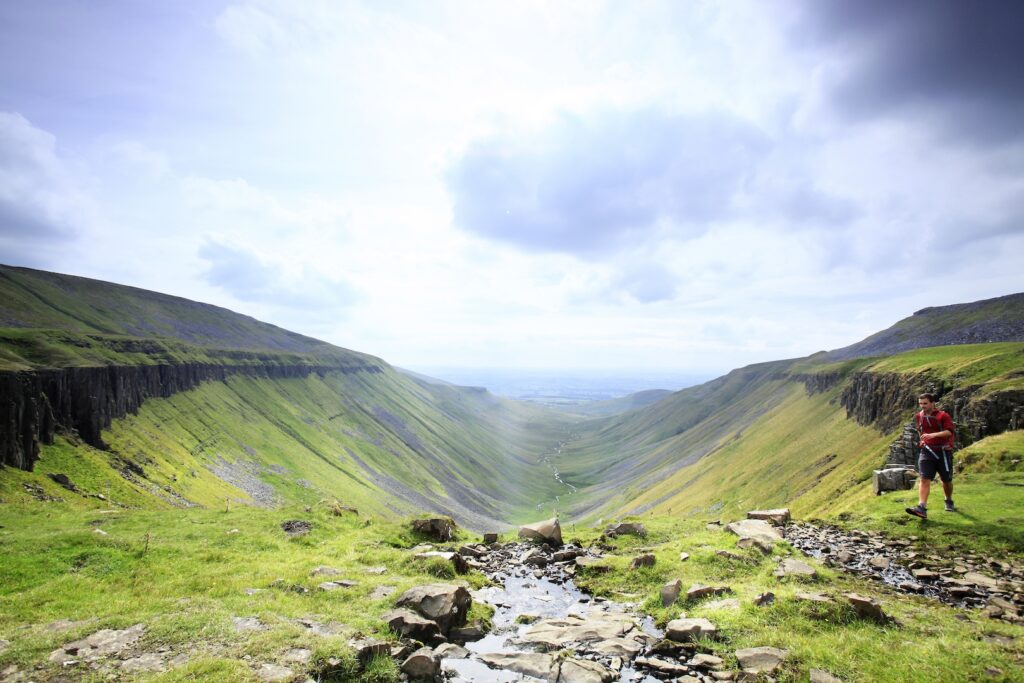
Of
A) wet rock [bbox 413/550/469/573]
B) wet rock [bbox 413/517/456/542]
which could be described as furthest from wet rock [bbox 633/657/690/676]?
wet rock [bbox 413/517/456/542]

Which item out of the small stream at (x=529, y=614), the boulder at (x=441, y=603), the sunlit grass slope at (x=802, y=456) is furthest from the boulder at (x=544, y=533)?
the sunlit grass slope at (x=802, y=456)

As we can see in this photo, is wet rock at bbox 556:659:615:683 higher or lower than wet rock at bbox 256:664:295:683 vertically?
lower

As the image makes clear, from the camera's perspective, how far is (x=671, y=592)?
19.2 meters

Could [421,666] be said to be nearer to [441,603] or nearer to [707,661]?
[441,603]

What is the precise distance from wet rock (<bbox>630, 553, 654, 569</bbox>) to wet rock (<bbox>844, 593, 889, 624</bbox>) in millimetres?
9356

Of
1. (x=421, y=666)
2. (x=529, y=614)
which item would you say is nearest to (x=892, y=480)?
(x=529, y=614)

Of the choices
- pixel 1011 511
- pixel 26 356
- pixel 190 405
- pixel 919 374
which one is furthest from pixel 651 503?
pixel 26 356

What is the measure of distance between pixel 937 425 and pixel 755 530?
34.5ft

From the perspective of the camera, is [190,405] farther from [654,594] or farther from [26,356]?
[654,594]

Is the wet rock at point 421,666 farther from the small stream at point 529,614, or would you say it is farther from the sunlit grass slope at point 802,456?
the sunlit grass slope at point 802,456

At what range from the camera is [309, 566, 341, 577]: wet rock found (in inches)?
848

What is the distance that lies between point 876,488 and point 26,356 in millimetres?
113083

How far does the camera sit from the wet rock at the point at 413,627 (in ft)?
53.1

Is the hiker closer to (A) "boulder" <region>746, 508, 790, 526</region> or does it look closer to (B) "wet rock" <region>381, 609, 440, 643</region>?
(A) "boulder" <region>746, 508, 790, 526</region>
